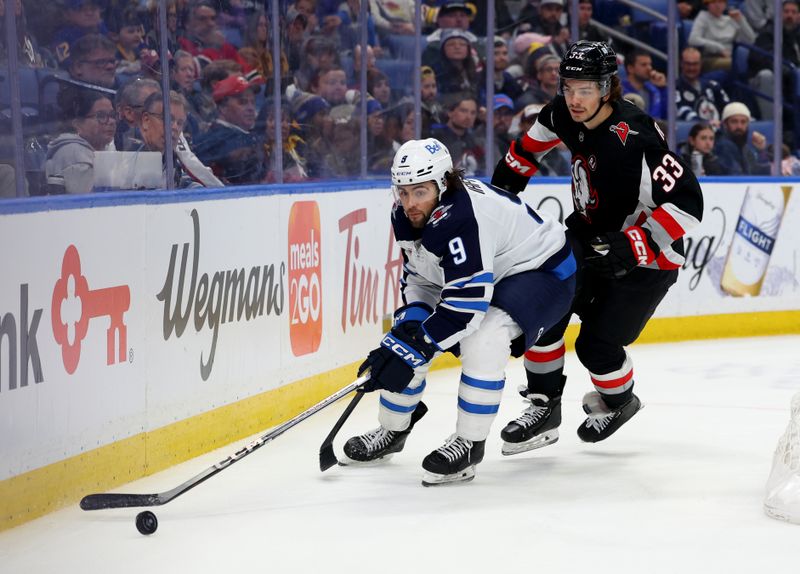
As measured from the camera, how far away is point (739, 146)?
23.5 feet

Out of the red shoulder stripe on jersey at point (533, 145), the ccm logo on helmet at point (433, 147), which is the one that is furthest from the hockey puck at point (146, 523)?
the red shoulder stripe on jersey at point (533, 145)

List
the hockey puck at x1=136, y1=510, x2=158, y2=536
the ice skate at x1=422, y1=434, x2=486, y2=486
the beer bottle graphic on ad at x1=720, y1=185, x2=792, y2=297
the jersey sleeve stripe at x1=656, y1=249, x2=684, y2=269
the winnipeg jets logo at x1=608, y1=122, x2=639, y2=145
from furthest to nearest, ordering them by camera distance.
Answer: the beer bottle graphic on ad at x1=720, y1=185, x2=792, y2=297 → the jersey sleeve stripe at x1=656, y1=249, x2=684, y2=269 → the winnipeg jets logo at x1=608, y1=122, x2=639, y2=145 → the ice skate at x1=422, y1=434, x2=486, y2=486 → the hockey puck at x1=136, y1=510, x2=158, y2=536

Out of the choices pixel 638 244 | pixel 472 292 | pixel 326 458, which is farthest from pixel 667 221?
pixel 326 458

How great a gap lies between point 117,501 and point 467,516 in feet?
2.88

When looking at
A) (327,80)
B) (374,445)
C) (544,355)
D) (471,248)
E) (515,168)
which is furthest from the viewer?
(327,80)

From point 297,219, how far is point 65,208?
4.82 ft

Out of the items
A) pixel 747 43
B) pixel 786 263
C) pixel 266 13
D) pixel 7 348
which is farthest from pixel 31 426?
pixel 747 43

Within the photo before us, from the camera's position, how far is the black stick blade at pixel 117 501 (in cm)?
310

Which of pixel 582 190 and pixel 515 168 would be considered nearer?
pixel 582 190

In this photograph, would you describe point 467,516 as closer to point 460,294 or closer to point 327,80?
point 460,294

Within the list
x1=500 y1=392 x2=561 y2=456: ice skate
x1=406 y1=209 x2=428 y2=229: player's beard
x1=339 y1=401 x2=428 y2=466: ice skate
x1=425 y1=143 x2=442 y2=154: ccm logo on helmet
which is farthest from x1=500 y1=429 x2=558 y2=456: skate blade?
x1=425 y1=143 x2=442 y2=154: ccm logo on helmet

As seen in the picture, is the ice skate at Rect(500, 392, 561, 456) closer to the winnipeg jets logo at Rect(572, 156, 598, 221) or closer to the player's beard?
the winnipeg jets logo at Rect(572, 156, 598, 221)

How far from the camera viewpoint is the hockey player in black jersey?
12.0 feet

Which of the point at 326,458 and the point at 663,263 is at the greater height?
the point at 663,263
